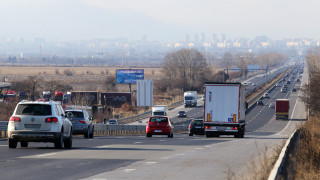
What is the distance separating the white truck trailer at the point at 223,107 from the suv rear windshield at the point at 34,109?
18.5 meters

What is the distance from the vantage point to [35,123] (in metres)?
22.2

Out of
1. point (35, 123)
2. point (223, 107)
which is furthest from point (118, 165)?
point (223, 107)

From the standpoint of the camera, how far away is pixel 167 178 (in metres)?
→ 14.2

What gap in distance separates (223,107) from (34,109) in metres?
19.1

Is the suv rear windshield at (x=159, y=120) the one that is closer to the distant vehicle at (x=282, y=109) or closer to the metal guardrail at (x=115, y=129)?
the metal guardrail at (x=115, y=129)

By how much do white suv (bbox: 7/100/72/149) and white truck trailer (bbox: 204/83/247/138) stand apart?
60.3ft

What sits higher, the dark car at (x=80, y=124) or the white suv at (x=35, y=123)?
the white suv at (x=35, y=123)

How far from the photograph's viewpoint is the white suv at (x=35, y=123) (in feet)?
72.4

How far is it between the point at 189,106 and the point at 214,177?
365ft

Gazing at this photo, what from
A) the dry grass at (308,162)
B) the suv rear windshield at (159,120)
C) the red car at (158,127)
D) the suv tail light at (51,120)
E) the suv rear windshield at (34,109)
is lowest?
the red car at (158,127)

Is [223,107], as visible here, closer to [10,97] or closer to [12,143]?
[12,143]

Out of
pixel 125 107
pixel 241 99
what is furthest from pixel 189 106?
pixel 241 99

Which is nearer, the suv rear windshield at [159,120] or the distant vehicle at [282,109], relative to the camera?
the suv rear windshield at [159,120]

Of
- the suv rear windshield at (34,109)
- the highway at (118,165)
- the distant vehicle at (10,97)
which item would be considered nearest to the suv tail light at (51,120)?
the suv rear windshield at (34,109)
